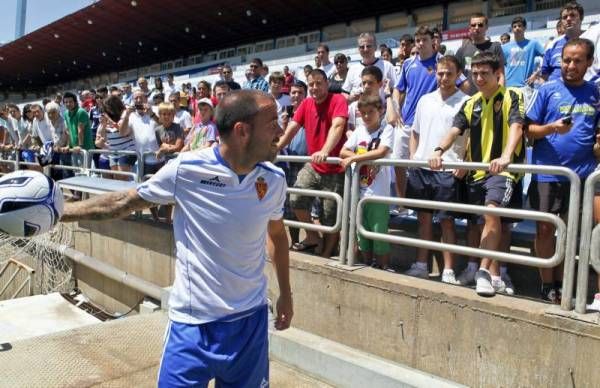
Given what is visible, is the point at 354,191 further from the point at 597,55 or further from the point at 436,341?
the point at 597,55

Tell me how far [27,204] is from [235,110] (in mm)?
903

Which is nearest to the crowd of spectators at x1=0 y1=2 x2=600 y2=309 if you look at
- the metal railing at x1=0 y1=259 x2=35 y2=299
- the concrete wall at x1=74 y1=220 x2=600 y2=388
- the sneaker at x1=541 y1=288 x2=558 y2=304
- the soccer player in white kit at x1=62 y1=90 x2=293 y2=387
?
the sneaker at x1=541 y1=288 x2=558 y2=304

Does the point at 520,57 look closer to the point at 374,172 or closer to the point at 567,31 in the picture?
the point at 567,31

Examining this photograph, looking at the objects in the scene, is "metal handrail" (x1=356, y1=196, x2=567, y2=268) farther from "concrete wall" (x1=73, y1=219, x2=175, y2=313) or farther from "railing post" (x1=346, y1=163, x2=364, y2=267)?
"concrete wall" (x1=73, y1=219, x2=175, y2=313)

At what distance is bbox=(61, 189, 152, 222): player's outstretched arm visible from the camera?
2.22m

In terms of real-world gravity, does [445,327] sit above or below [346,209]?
below

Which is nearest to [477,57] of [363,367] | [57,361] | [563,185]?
[563,185]

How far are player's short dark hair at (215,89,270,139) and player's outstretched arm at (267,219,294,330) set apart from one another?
625 mm

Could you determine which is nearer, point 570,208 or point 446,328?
point 570,208

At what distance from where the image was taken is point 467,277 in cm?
427

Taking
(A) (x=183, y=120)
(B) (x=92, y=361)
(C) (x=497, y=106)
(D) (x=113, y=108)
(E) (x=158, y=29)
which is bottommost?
(B) (x=92, y=361)

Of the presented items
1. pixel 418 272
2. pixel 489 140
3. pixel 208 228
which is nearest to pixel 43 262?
pixel 418 272

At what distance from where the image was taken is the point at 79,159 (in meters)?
9.55

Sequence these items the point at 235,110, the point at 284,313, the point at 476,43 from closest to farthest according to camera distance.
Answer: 1. the point at 235,110
2. the point at 284,313
3. the point at 476,43
